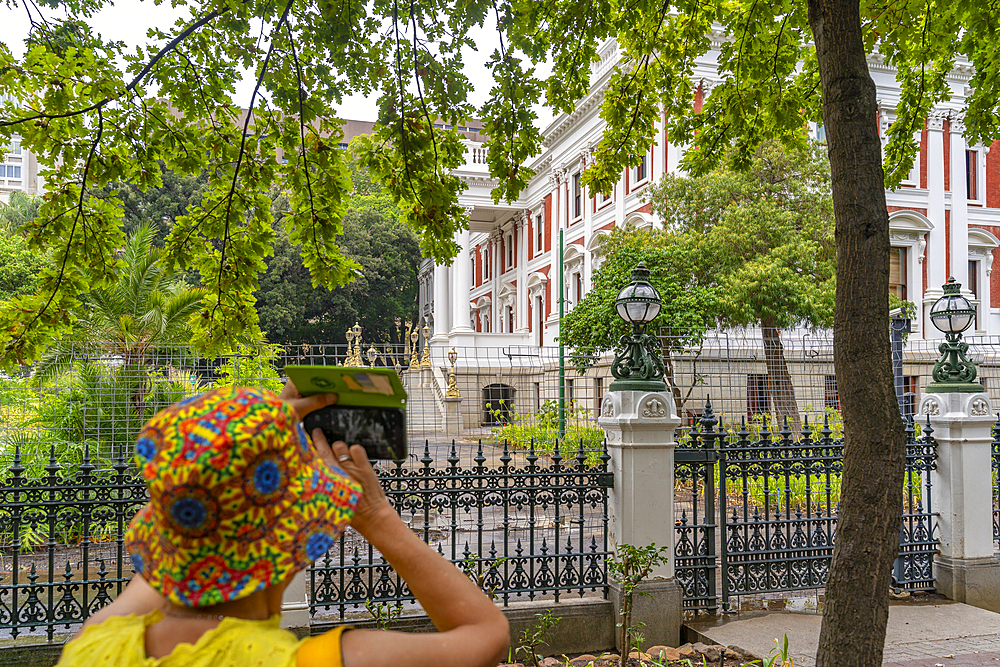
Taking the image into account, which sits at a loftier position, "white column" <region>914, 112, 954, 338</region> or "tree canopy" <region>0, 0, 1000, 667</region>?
"white column" <region>914, 112, 954, 338</region>

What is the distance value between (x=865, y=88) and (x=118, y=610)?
11.0 feet

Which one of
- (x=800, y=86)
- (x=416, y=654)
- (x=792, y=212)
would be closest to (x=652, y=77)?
(x=800, y=86)

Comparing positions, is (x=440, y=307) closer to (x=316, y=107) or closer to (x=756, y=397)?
(x=756, y=397)

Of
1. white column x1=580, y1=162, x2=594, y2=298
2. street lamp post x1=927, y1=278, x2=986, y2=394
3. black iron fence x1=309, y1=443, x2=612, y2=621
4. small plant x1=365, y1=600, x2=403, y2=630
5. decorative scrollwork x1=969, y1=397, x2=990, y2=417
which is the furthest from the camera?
white column x1=580, y1=162, x2=594, y2=298

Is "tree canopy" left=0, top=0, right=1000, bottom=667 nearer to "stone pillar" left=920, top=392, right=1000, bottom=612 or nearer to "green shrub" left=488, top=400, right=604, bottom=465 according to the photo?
"stone pillar" left=920, top=392, right=1000, bottom=612

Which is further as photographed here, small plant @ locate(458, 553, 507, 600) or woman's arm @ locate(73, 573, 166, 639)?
small plant @ locate(458, 553, 507, 600)

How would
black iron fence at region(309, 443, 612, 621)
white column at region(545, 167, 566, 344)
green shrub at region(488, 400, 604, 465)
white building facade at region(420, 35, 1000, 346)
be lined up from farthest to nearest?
white column at region(545, 167, 566, 344), white building facade at region(420, 35, 1000, 346), green shrub at region(488, 400, 604, 465), black iron fence at region(309, 443, 612, 621)

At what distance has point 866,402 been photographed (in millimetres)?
2979

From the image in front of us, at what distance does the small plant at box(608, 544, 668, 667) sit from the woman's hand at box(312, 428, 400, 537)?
12.1ft

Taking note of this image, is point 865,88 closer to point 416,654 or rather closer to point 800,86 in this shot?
point 416,654

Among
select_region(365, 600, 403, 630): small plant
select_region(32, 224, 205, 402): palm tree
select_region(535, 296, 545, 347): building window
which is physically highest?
select_region(535, 296, 545, 347): building window

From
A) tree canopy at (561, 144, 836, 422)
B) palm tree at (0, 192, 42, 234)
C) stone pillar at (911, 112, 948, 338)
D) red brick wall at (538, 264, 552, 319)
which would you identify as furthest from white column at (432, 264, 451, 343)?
stone pillar at (911, 112, 948, 338)

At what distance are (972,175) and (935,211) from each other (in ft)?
8.51

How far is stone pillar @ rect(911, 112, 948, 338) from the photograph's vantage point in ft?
80.8
